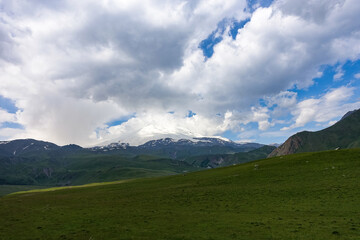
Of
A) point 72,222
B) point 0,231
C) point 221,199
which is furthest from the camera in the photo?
point 221,199

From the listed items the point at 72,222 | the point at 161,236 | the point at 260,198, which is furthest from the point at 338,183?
the point at 72,222

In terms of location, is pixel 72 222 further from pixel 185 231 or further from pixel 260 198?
pixel 260 198

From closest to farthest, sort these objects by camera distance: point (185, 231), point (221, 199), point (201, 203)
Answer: point (185, 231) → point (201, 203) → point (221, 199)

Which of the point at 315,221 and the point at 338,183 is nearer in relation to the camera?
the point at 315,221

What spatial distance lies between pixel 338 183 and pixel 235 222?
115ft

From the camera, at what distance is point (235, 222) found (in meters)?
28.2

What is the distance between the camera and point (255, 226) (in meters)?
26.0

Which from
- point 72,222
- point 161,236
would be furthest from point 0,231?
point 161,236

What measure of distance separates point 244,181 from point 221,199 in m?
24.1

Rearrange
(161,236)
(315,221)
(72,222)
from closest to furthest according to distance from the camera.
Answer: (161,236) → (315,221) → (72,222)

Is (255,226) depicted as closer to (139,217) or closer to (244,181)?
(139,217)

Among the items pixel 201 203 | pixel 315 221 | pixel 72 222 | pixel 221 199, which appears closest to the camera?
pixel 315 221

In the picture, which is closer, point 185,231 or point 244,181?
point 185,231

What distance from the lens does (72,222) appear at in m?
32.6
